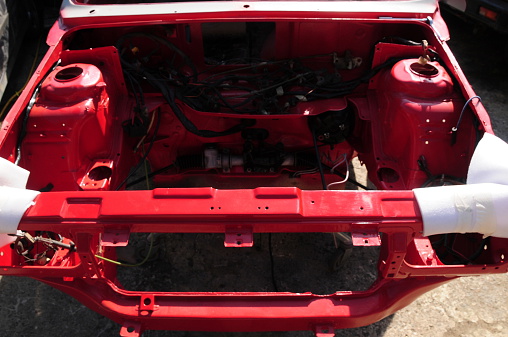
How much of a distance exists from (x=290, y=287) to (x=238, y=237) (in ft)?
3.64

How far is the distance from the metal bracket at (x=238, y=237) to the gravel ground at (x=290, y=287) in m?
0.99

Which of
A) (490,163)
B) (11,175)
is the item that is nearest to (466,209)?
(490,163)

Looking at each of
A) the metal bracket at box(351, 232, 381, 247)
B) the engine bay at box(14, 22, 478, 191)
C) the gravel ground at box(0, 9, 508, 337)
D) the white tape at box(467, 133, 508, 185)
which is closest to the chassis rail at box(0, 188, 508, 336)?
the metal bracket at box(351, 232, 381, 247)

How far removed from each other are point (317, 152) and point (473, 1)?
295 centimetres

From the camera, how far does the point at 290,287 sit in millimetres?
2637

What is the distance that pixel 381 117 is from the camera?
2.44 meters

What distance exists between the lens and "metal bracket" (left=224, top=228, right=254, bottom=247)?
1655mm

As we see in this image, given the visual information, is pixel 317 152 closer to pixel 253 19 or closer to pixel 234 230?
pixel 253 19

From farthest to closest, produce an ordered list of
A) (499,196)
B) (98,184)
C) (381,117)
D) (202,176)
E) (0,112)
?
1. (0,112)
2. (202,176)
3. (381,117)
4. (98,184)
5. (499,196)

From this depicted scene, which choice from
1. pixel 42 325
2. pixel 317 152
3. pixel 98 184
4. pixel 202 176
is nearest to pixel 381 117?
pixel 317 152

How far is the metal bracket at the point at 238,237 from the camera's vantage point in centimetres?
166

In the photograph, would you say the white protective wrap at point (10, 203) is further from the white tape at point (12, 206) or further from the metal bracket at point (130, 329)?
the metal bracket at point (130, 329)

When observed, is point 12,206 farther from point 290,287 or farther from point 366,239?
point 290,287

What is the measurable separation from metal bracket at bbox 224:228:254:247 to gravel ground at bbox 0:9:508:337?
0.99 metres
